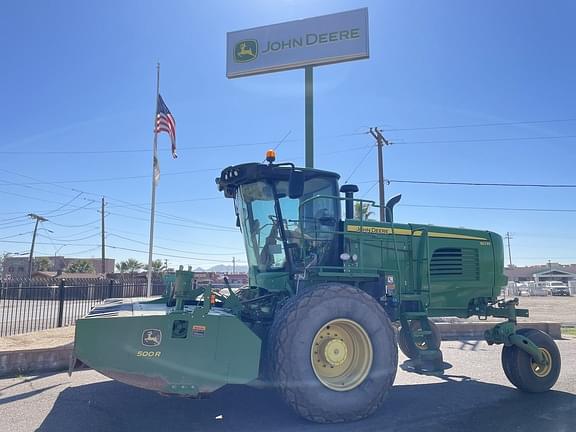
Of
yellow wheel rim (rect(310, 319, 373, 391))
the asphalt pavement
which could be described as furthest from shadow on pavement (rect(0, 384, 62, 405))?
yellow wheel rim (rect(310, 319, 373, 391))

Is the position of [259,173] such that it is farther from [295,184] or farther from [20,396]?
[20,396]

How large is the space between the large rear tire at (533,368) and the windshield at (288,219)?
3.26 metres

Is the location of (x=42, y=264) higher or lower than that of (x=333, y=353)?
higher

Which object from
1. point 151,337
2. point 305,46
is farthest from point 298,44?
point 151,337

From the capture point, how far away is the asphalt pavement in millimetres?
4961

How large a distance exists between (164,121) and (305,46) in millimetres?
5186

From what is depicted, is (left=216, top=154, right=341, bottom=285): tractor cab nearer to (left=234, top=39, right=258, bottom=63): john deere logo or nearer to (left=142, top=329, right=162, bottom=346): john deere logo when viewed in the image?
(left=142, top=329, right=162, bottom=346): john deere logo

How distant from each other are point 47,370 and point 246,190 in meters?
4.80

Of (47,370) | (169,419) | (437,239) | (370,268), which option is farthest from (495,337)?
(47,370)

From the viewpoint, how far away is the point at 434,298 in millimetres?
6902

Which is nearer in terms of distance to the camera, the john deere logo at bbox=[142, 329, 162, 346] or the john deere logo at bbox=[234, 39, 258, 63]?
the john deere logo at bbox=[142, 329, 162, 346]

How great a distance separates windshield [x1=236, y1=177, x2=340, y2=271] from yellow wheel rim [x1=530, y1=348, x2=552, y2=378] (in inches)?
139

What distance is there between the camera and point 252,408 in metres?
5.68

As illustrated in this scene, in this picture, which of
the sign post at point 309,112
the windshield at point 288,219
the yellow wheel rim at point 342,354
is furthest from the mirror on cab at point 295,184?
the sign post at point 309,112
